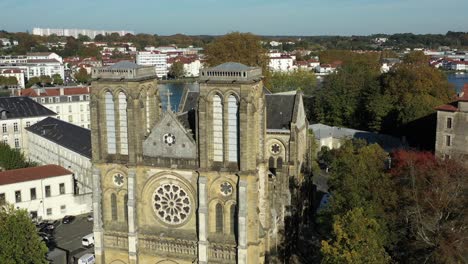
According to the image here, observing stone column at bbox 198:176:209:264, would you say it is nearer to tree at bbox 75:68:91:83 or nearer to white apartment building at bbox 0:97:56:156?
white apartment building at bbox 0:97:56:156

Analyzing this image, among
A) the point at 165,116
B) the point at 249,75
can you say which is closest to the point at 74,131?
the point at 165,116

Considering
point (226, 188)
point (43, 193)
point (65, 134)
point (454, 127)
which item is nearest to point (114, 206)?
point (226, 188)

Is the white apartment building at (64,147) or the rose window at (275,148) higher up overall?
the rose window at (275,148)

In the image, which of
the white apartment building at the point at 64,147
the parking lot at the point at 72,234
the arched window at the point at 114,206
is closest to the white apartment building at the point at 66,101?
the white apartment building at the point at 64,147

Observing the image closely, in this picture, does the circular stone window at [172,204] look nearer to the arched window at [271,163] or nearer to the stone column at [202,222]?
the stone column at [202,222]

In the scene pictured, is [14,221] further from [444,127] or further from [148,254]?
[444,127]

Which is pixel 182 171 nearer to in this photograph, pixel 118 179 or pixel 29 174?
pixel 118 179

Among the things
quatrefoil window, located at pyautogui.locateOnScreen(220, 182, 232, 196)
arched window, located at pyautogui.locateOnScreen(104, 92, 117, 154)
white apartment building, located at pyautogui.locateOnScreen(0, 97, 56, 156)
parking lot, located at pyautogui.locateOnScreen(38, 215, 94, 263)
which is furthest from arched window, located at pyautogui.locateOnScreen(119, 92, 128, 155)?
white apartment building, located at pyautogui.locateOnScreen(0, 97, 56, 156)
